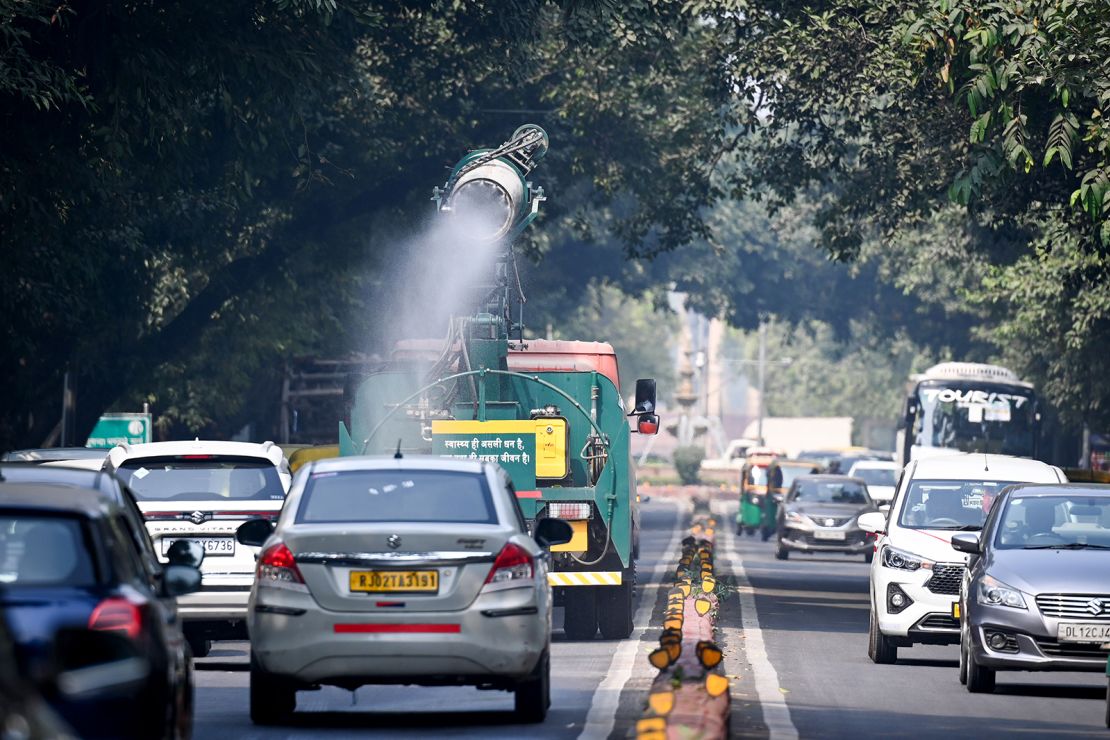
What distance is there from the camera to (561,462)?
19.0m

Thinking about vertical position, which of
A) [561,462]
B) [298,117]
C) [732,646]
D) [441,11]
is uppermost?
[441,11]

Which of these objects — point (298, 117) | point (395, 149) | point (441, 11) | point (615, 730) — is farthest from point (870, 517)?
point (395, 149)

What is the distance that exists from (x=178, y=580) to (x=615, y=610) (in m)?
10.2

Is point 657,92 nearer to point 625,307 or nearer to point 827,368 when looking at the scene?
point 827,368

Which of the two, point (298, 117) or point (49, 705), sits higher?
point (298, 117)

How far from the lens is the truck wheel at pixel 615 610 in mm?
19281

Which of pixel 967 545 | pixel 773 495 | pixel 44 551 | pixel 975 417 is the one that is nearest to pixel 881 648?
pixel 967 545

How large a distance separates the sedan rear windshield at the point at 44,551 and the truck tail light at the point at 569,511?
10.3 m

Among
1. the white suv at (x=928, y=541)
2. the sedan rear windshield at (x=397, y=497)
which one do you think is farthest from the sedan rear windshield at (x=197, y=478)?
the white suv at (x=928, y=541)

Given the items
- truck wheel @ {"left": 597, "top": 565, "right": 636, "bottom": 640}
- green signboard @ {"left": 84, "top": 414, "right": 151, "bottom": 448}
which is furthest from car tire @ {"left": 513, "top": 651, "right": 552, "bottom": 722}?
green signboard @ {"left": 84, "top": 414, "right": 151, "bottom": 448}

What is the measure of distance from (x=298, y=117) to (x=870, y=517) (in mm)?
10087

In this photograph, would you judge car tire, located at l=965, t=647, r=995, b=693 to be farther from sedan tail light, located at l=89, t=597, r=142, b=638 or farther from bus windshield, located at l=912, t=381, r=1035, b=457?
bus windshield, located at l=912, t=381, r=1035, b=457

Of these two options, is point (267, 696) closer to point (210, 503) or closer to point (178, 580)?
point (178, 580)

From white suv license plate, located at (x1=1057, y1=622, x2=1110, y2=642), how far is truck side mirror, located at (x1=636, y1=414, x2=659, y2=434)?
8076 mm
